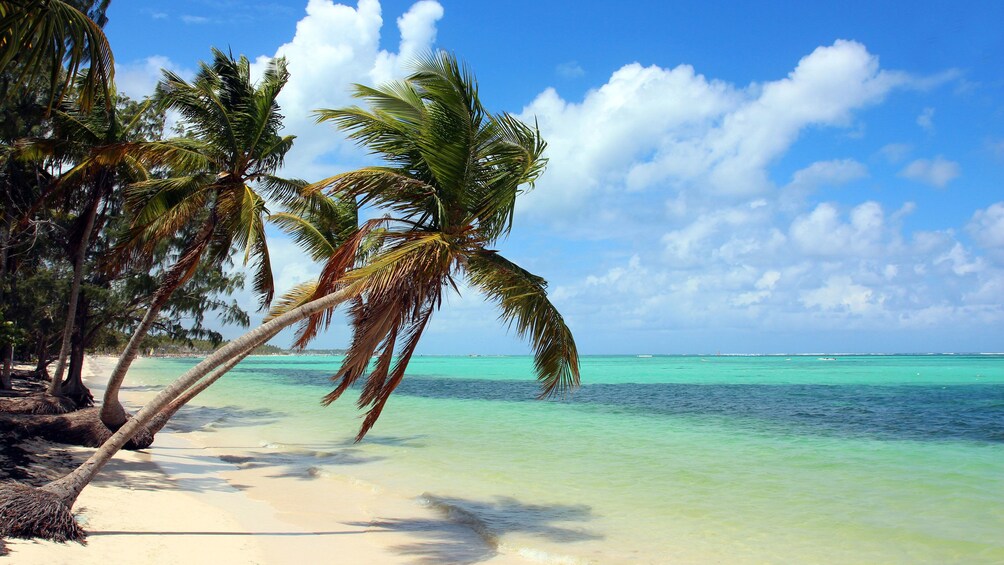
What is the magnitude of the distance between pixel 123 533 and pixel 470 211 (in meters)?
4.85

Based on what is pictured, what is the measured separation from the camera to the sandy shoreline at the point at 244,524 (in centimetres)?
617

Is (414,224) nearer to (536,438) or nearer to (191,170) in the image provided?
(191,170)

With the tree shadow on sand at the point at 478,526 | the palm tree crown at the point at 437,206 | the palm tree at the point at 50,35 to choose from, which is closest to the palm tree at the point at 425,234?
the palm tree crown at the point at 437,206

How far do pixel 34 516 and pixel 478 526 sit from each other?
4.87 meters

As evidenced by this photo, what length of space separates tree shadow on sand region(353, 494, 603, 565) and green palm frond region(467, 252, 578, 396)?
6.64 feet

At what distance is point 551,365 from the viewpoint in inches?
293

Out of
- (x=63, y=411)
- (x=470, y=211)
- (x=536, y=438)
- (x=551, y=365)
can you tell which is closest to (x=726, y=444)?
(x=536, y=438)

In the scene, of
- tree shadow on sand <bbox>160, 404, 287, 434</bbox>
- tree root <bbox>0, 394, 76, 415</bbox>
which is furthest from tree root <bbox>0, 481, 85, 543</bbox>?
tree shadow on sand <bbox>160, 404, 287, 434</bbox>

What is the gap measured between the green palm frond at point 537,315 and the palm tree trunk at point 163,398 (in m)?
1.64

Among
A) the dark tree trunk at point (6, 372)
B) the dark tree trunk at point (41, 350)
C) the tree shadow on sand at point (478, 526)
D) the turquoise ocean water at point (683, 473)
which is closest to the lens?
the tree shadow on sand at point (478, 526)

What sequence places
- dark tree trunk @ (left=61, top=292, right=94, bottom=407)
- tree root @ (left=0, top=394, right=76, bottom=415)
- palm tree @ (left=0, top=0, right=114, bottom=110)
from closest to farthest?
palm tree @ (left=0, top=0, right=114, bottom=110), tree root @ (left=0, top=394, right=76, bottom=415), dark tree trunk @ (left=61, top=292, right=94, bottom=407)

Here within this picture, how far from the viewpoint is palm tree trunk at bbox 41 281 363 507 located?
6.09 m

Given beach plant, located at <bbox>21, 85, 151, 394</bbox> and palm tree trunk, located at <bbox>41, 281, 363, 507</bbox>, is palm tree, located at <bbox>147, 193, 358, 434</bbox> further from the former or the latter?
palm tree trunk, located at <bbox>41, 281, 363, 507</bbox>

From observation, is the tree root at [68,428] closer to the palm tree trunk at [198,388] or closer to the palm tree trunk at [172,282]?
the palm tree trunk at [198,388]
